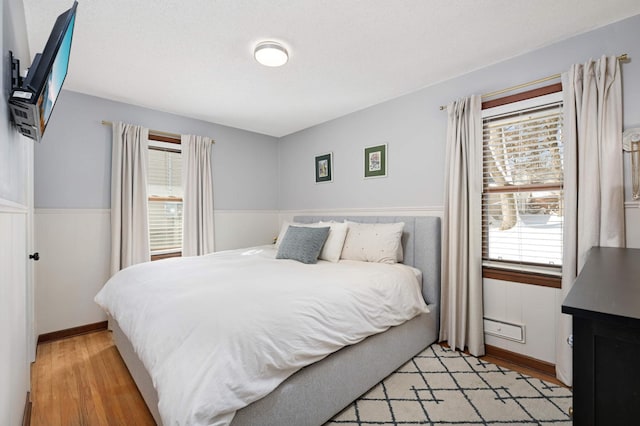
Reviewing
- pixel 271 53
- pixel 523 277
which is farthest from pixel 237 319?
pixel 523 277

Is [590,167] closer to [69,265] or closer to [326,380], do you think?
[326,380]

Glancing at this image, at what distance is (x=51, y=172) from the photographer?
2.80 metres

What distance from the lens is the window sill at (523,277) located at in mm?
2122

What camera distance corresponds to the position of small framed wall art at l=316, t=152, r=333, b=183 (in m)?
3.80

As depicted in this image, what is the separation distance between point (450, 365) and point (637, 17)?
2.61 m

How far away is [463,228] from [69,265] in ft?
12.3

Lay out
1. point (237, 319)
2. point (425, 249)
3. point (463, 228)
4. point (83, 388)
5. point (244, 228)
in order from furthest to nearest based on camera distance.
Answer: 1. point (244, 228)
2. point (425, 249)
3. point (463, 228)
4. point (83, 388)
5. point (237, 319)

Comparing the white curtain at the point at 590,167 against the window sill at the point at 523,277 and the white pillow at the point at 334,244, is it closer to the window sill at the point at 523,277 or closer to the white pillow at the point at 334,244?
the window sill at the point at 523,277

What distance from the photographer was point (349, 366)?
175 centimetres

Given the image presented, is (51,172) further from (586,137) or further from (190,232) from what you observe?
(586,137)

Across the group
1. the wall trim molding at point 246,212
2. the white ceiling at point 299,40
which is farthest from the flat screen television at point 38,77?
the wall trim molding at point 246,212


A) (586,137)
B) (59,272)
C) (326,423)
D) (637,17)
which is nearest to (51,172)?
(59,272)

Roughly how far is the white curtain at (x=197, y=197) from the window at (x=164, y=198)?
117mm

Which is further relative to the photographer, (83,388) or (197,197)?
(197,197)
